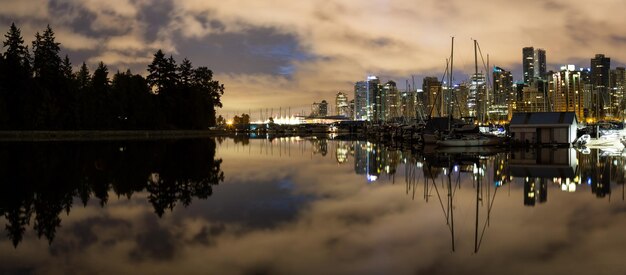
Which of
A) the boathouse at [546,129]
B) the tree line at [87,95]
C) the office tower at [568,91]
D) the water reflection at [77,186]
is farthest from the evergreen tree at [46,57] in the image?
the office tower at [568,91]

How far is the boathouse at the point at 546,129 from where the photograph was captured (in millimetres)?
57156

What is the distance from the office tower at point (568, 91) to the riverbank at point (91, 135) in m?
109

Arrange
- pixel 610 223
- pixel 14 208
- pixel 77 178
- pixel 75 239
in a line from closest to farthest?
pixel 75 239
pixel 610 223
pixel 14 208
pixel 77 178

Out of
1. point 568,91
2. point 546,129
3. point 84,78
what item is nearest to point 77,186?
point 546,129

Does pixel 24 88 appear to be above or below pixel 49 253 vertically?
above

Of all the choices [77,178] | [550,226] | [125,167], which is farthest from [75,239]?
[125,167]

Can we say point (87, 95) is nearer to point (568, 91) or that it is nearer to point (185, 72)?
point (185, 72)

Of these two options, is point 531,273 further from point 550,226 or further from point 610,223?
point 610,223

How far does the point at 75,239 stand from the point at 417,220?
9.18 meters

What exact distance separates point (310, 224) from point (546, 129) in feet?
166

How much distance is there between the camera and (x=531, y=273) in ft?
32.2

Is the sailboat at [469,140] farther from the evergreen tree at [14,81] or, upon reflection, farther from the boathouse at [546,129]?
the evergreen tree at [14,81]

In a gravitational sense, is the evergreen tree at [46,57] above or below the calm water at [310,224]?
above

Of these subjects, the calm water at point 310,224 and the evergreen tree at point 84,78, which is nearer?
the calm water at point 310,224
